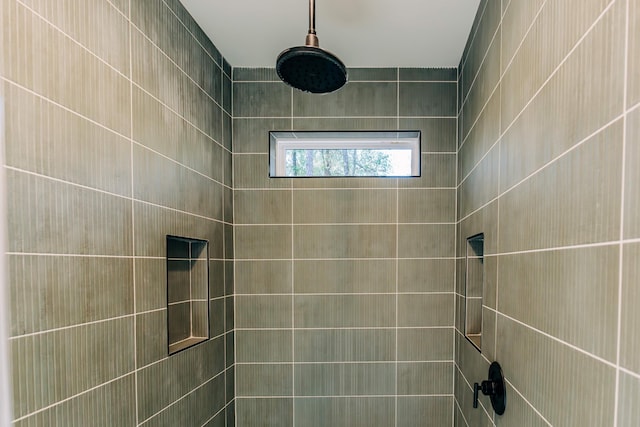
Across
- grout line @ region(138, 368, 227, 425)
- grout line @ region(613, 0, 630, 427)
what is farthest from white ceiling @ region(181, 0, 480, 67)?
grout line @ region(138, 368, 227, 425)

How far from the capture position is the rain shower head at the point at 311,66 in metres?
1.17

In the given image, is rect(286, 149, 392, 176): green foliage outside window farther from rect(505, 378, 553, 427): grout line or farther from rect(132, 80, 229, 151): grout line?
rect(505, 378, 553, 427): grout line

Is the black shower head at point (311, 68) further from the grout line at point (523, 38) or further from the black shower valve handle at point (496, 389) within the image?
the black shower valve handle at point (496, 389)

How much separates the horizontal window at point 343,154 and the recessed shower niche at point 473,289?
1.94ft

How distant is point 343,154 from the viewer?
2232mm

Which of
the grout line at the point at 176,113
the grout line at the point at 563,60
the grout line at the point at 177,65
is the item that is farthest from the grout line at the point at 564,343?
the grout line at the point at 177,65

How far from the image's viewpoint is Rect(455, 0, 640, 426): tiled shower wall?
578 millimetres

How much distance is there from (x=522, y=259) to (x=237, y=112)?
1.66m

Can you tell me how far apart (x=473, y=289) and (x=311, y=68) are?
Answer: 125cm

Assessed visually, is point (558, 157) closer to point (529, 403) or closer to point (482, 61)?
point (529, 403)

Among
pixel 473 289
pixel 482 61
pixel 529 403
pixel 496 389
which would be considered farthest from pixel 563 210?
pixel 473 289

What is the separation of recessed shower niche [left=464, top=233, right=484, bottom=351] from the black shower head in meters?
0.97

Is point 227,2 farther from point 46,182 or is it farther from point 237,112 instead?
point 46,182

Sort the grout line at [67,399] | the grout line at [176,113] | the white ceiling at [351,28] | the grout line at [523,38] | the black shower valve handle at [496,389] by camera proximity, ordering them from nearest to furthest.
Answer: the grout line at [67,399]
the grout line at [523,38]
the black shower valve handle at [496,389]
the grout line at [176,113]
the white ceiling at [351,28]
